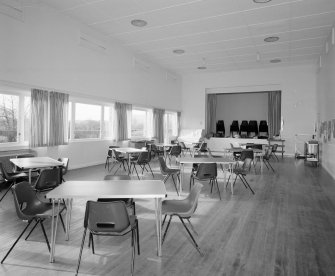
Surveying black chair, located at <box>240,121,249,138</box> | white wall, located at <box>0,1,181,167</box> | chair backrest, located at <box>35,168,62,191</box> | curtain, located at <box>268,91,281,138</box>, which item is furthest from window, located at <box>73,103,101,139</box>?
black chair, located at <box>240,121,249,138</box>

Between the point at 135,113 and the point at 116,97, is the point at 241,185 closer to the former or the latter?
the point at 116,97

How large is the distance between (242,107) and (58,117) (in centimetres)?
1152

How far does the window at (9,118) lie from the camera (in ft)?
20.5

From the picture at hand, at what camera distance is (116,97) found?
9453mm

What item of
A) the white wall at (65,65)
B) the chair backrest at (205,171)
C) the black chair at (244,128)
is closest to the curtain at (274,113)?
the black chair at (244,128)

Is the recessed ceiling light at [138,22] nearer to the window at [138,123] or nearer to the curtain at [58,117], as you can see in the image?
the curtain at [58,117]

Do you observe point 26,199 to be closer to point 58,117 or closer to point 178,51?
point 58,117

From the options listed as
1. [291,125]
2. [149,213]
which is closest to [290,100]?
[291,125]

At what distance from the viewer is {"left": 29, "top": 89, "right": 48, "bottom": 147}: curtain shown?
6516 millimetres

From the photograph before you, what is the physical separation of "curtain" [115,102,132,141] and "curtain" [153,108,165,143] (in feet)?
6.16

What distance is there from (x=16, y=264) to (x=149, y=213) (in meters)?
1.92

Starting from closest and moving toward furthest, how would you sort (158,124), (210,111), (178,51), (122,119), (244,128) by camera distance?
1. (122,119)
2. (178,51)
3. (158,124)
4. (210,111)
5. (244,128)

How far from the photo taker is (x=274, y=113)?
12.9m

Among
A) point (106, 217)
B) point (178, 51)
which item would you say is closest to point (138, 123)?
point (178, 51)
